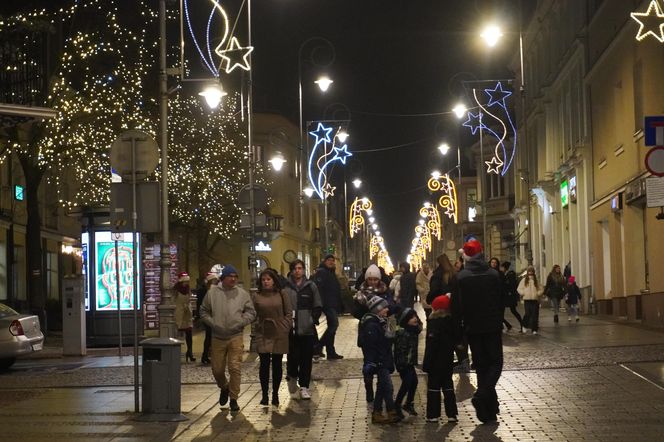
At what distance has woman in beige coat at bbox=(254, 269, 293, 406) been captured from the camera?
14250 mm

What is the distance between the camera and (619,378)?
15.7 meters

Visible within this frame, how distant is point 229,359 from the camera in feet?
46.0

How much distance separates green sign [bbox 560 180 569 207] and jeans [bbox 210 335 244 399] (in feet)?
96.6

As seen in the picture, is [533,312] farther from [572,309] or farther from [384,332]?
[384,332]

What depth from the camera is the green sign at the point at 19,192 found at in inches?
1626

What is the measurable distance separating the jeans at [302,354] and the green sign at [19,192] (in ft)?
88.9

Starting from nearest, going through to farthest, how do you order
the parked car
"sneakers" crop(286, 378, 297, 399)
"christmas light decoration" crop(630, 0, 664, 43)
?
"sneakers" crop(286, 378, 297, 399) < "christmas light decoration" crop(630, 0, 664, 43) < the parked car

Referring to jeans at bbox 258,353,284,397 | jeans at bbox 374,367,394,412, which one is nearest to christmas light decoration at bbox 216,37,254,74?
jeans at bbox 258,353,284,397

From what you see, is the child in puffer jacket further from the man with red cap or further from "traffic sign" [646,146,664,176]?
"traffic sign" [646,146,664,176]

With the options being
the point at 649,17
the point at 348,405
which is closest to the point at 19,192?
the point at 649,17

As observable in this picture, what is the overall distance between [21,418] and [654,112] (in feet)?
59.7

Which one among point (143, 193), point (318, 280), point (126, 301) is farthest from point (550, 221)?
point (143, 193)

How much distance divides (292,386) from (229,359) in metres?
2.81

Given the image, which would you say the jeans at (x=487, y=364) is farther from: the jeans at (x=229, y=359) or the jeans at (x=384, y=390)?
the jeans at (x=229, y=359)
